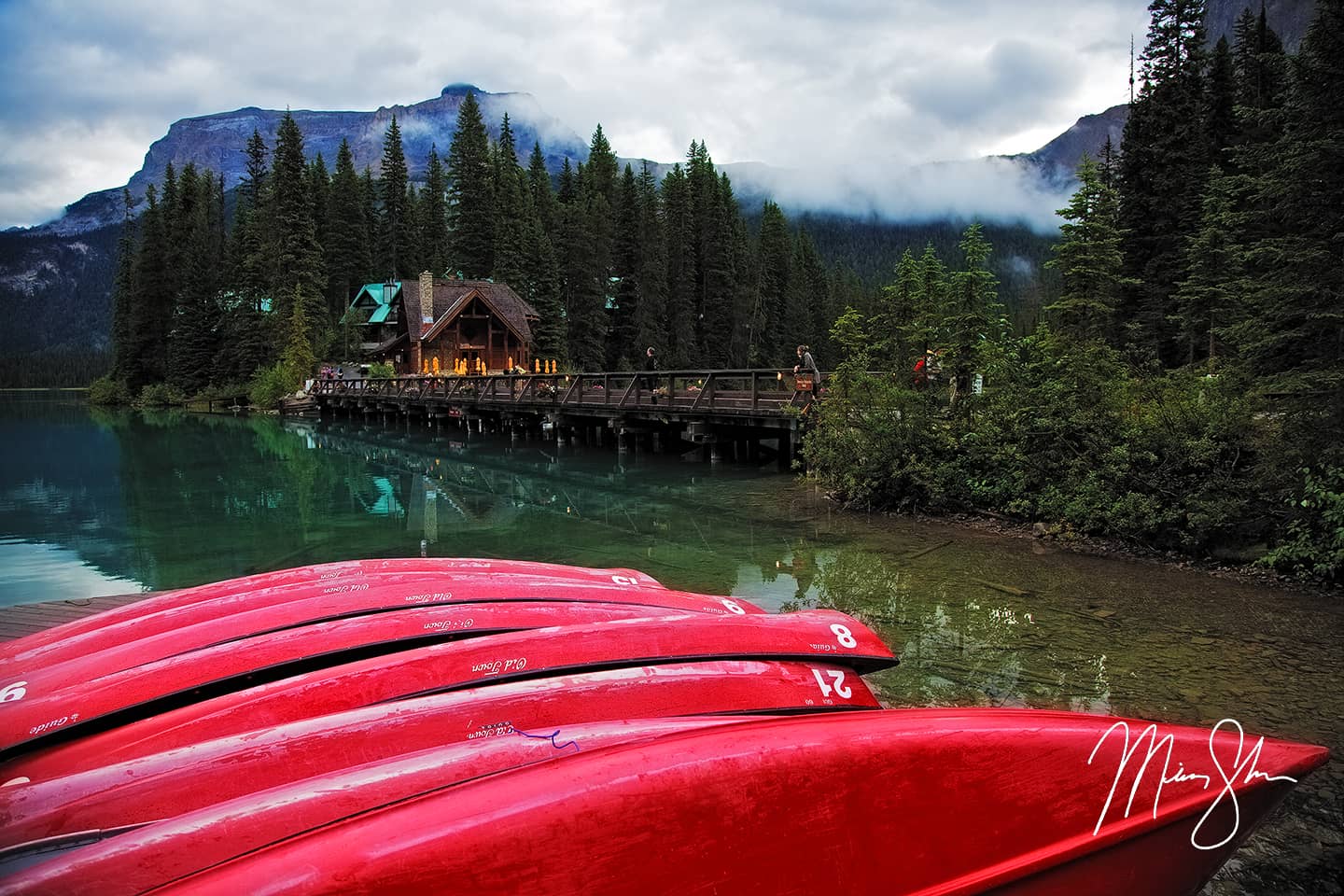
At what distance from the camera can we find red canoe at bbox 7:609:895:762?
3.31 m

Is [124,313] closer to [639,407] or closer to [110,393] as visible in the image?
[110,393]

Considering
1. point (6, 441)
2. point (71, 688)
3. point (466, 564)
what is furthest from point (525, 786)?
point (6, 441)

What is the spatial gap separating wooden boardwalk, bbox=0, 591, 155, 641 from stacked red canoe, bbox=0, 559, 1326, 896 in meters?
3.27

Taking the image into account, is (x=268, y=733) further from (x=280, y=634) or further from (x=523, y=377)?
(x=523, y=377)

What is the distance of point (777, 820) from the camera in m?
2.23

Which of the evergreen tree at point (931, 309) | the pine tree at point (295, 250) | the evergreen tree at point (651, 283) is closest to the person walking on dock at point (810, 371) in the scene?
the evergreen tree at point (931, 309)

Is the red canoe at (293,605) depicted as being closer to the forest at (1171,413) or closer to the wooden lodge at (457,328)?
the forest at (1171,413)

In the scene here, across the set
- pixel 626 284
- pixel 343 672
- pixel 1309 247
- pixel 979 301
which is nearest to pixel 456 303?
pixel 626 284

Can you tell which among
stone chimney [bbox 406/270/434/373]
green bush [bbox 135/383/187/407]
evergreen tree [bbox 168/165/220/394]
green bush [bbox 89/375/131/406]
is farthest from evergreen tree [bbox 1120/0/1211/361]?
green bush [bbox 89/375/131/406]

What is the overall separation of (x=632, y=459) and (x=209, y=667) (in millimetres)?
19756

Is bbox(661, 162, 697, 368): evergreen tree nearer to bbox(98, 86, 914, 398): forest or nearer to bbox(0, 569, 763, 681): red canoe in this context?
bbox(98, 86, 914, 398): forest

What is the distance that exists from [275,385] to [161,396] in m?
14.9

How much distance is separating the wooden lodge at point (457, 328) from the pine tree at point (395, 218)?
16.6 meters

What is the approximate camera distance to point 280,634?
4156 millimetres
